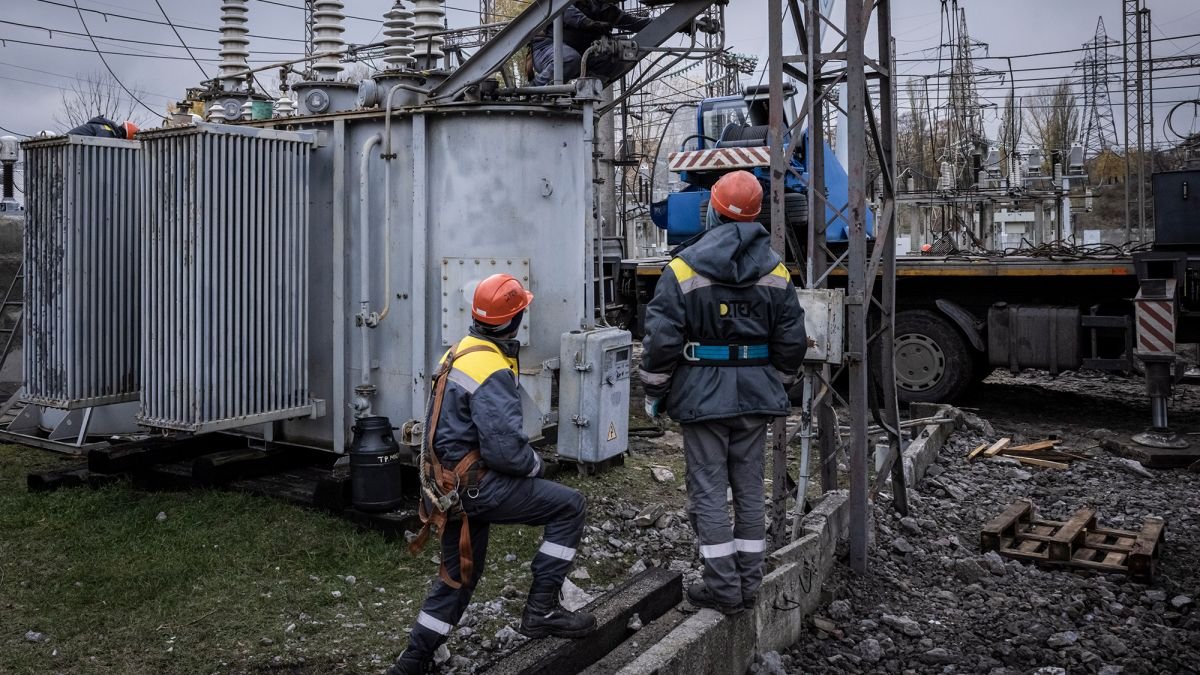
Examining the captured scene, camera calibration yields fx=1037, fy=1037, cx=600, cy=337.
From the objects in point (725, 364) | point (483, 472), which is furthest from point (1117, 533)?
point (483, 472)

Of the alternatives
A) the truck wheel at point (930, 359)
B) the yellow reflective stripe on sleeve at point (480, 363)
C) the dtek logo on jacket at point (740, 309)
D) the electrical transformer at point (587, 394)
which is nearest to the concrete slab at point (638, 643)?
the yellow reflective stripe on sleeve at point (480, 363)

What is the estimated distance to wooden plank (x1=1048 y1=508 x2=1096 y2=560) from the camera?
6398mm

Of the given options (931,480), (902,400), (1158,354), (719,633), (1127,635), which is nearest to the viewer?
(719,633)

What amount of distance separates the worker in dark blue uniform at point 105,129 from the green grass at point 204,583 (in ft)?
8.54

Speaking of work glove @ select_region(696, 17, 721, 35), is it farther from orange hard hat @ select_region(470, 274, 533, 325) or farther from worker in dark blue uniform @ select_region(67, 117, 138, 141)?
orange hard hat @ select_region(470, 274, 533, 325)

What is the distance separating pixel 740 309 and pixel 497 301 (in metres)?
1.18

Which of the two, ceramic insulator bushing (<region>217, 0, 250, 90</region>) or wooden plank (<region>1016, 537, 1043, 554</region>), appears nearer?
wooden plank (<region>1016, 537, 1043, 554</region>)

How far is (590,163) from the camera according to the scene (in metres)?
7.29

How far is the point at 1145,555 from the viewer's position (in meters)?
6.15

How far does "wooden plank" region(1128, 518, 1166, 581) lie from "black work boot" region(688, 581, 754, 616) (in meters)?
2.81

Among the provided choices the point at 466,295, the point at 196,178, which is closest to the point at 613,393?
the point at 466,295

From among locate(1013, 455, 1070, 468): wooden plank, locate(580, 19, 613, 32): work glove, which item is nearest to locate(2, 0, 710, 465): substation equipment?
locate(580, 19, 613, 32): work glove

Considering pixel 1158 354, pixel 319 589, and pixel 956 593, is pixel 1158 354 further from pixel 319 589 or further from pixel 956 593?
pixel 319 589

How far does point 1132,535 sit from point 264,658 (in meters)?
5.41
